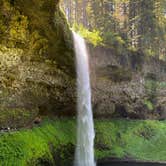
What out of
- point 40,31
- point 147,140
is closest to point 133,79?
point 147,140

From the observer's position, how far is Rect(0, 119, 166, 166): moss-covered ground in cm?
1905

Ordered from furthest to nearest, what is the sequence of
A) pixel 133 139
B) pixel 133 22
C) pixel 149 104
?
pixel 133 22
pixel 149 104
pixel 133 139

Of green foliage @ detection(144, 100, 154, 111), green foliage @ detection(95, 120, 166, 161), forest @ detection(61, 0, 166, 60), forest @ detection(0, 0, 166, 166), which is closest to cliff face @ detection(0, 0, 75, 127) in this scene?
forest @ detection(0, 0, 166, 166)

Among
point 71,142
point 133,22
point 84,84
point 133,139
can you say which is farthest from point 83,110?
point 133,22

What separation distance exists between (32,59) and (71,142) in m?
6.78

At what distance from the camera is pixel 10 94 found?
67.1ft

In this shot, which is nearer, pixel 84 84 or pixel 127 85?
pixel 84 84

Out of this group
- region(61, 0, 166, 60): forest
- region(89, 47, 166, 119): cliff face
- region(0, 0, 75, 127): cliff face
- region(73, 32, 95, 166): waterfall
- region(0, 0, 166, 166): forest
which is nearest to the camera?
region(0, 0, 75, 127): cliff face

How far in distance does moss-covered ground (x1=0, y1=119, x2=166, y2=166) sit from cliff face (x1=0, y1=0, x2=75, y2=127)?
120cm

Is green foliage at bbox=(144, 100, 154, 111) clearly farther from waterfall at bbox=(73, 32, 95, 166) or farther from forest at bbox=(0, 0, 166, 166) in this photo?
waterfall at bbox=(73, 32, 95, 166)

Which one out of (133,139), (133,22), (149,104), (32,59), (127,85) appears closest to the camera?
(32,59)

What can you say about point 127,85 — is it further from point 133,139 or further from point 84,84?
point 84,84

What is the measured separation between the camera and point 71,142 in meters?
26.0

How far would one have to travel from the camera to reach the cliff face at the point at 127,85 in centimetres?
3222
